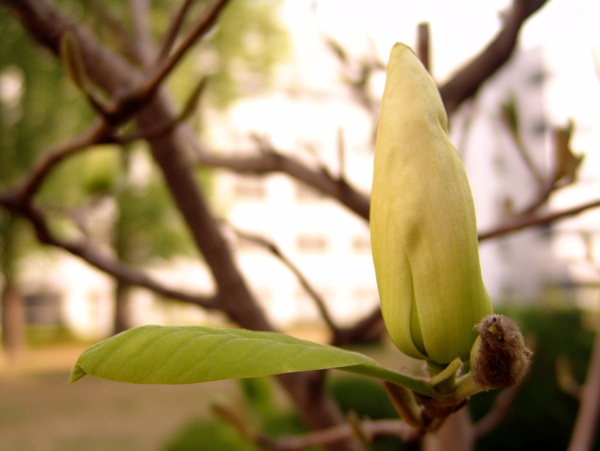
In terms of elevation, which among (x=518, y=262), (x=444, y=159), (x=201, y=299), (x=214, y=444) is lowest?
(x=518, y=262)

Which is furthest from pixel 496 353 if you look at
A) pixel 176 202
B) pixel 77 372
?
pixel 176 202

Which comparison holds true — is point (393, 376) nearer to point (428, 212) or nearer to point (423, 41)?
point (428, 212)

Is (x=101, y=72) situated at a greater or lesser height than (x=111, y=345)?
greater

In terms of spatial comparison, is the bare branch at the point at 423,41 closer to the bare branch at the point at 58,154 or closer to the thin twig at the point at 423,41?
the thin twig at the point at 423,41

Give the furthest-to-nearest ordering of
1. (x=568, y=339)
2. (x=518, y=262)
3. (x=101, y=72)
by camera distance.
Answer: (x=518, y=262) → (x=568, y=339) → (x=101, y=72)

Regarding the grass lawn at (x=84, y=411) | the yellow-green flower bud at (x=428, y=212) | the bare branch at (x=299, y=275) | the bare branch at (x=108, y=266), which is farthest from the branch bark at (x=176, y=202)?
the grass lawn at (x=84, y=411)

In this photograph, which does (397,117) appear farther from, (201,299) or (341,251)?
(341,251)

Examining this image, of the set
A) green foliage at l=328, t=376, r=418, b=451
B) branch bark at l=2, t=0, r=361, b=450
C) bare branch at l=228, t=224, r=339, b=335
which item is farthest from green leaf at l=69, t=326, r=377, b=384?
green foliage at l=328, t=376, r=418, b=451

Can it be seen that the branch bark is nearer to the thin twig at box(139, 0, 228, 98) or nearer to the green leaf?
the thin twig at box(139, 0, 228, 98)

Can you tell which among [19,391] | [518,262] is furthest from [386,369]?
[518,262]
